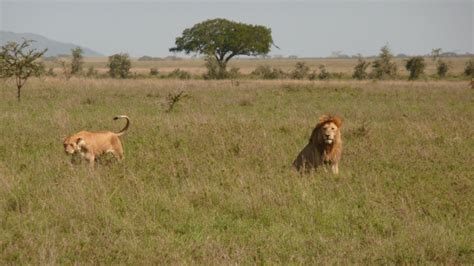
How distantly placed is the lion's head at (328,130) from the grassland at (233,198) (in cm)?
55

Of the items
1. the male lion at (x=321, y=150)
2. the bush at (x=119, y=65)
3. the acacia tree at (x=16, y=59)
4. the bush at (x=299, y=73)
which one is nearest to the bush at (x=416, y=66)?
the bush at (x=299, y=73)

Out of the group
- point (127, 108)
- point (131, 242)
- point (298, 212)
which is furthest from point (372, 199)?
point (127, 108)

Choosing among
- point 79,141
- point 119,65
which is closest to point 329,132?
point 79,141

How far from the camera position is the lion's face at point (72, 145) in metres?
8.09

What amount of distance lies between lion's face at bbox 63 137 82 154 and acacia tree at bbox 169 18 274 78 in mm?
51305

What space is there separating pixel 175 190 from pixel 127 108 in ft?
36.5

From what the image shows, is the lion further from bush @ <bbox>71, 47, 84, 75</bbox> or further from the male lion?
bush @ <bbox>71, 47, 84, 75</bbox>

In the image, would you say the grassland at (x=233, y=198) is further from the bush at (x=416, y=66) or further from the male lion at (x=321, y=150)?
the bush at (x=416, y=66)

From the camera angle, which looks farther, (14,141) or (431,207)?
(14,141)

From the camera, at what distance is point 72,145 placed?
8125mm

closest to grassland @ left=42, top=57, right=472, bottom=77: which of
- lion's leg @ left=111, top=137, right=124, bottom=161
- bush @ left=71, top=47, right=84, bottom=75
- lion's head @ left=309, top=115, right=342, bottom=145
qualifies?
bush @ left=71, top=47, right=84, bottom=75

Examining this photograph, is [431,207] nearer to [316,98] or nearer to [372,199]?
[372,199]

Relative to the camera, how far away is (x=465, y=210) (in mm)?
6340

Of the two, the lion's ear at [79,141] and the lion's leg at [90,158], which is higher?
the lion's ear at [79,141]
